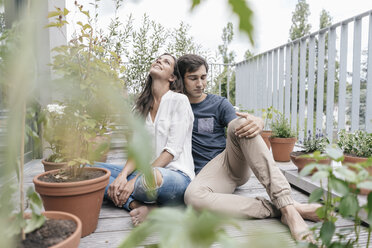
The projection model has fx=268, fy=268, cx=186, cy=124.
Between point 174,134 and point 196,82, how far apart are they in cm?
55

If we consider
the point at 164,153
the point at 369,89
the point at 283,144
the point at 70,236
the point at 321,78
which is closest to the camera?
the point at 70,236

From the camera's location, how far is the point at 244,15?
0.16 m

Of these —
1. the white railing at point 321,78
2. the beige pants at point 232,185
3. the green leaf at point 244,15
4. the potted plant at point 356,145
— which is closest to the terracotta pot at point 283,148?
the white railing at point 321,78

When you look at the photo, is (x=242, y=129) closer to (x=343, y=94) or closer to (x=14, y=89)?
(x=14, y=89)

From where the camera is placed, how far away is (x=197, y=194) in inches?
58.9

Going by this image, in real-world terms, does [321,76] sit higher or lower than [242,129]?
higher

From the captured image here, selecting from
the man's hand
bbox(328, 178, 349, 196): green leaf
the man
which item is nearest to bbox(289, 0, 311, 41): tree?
bbox(328, 178, 349, 196): green leaf

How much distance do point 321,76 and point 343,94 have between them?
0.38 metres

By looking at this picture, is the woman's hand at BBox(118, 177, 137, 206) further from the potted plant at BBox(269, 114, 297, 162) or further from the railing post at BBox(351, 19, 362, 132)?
the railing post at BBox(351, 19, 362, 132)

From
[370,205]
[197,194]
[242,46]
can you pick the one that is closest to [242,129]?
[197,194]

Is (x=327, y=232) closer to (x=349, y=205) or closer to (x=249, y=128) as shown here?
(x=349, y=205)

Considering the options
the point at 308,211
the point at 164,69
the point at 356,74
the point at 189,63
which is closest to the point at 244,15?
the point at 308,211

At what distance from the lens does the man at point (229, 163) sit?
1365mm

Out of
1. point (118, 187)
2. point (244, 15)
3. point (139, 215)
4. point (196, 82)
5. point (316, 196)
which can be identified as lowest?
point (139, 215)
